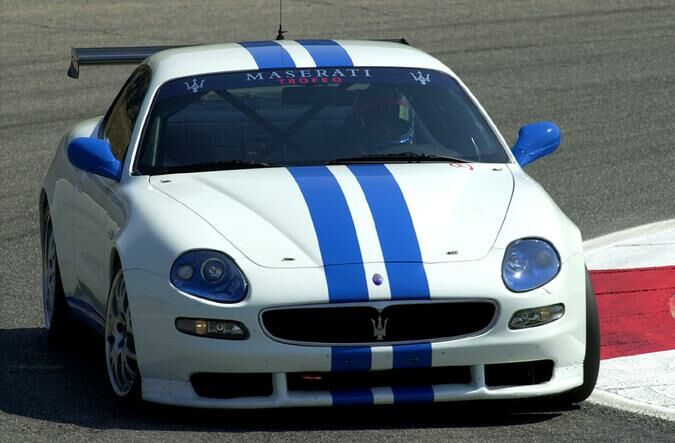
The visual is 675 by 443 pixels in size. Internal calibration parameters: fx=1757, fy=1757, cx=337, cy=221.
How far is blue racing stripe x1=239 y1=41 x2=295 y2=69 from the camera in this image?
782 centimetres

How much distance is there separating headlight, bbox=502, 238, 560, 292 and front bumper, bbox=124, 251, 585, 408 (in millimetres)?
33

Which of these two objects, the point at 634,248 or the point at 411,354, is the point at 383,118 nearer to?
the point at 411,354

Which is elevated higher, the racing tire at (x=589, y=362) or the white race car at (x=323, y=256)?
the white race car at (x=323, y=256)

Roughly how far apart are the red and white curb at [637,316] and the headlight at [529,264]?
2.20 feet

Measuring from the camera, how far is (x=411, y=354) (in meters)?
6.22

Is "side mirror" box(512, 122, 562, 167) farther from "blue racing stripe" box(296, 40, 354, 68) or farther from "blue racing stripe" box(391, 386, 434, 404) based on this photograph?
"blue racing stripe" box(391, 386, 434, 404)

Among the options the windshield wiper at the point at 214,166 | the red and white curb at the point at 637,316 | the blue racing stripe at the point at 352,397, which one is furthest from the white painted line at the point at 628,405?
the windshield wiper at the point at 214,166

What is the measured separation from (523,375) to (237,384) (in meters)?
1.05

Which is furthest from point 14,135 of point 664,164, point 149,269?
point 149,269

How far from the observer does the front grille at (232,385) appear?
20.7ft

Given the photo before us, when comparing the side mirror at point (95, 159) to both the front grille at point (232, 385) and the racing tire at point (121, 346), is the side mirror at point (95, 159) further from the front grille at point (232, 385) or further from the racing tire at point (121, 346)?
the front grille at point (232, 385)

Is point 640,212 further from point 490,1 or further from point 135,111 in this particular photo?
point 490,1

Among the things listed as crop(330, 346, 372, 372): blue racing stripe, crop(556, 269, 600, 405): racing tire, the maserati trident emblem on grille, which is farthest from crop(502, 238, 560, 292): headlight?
crop(330, 346, 372, 372): blue racing stripe

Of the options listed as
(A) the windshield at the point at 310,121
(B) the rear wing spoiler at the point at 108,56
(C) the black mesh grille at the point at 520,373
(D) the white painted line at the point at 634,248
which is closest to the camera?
(C) the black mesh grille at the point at 520,373
